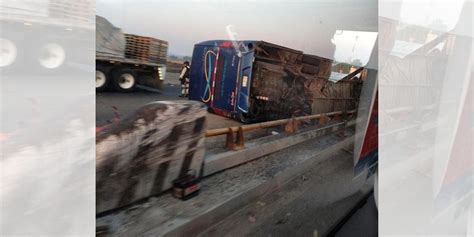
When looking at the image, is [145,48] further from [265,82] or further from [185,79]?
[265,82]

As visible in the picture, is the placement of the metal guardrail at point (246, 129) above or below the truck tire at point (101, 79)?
below

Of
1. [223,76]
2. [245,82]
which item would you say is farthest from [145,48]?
[245,82]

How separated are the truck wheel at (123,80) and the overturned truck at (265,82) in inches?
7.7

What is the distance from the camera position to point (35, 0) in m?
0.59

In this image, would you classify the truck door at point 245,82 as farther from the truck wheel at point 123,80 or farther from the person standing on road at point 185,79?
→ the truck wheel at point 123,80

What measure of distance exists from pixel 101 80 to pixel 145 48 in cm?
13

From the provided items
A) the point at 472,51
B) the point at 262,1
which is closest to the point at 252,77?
the point at 262,1

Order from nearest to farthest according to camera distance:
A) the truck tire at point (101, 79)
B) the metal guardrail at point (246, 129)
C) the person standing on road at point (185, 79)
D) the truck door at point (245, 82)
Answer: the truck tire at point (101, 79), the person standing on road at point (185, 79), the metal guardrail at point (246, 129), the truck door at point (245, 82)

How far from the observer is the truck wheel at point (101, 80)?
697mm

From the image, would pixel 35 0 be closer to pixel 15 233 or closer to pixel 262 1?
pixel 15 233

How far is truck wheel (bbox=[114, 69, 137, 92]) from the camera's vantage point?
2.45 ft

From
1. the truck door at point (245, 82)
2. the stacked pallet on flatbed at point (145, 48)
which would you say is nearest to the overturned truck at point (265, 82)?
the truck door at point (245, 82)

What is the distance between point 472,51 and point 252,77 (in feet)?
3.55

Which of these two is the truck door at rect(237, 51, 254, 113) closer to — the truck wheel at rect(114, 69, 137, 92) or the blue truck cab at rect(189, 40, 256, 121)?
the blue truck cab at rect(189, 40, 256, 121)
